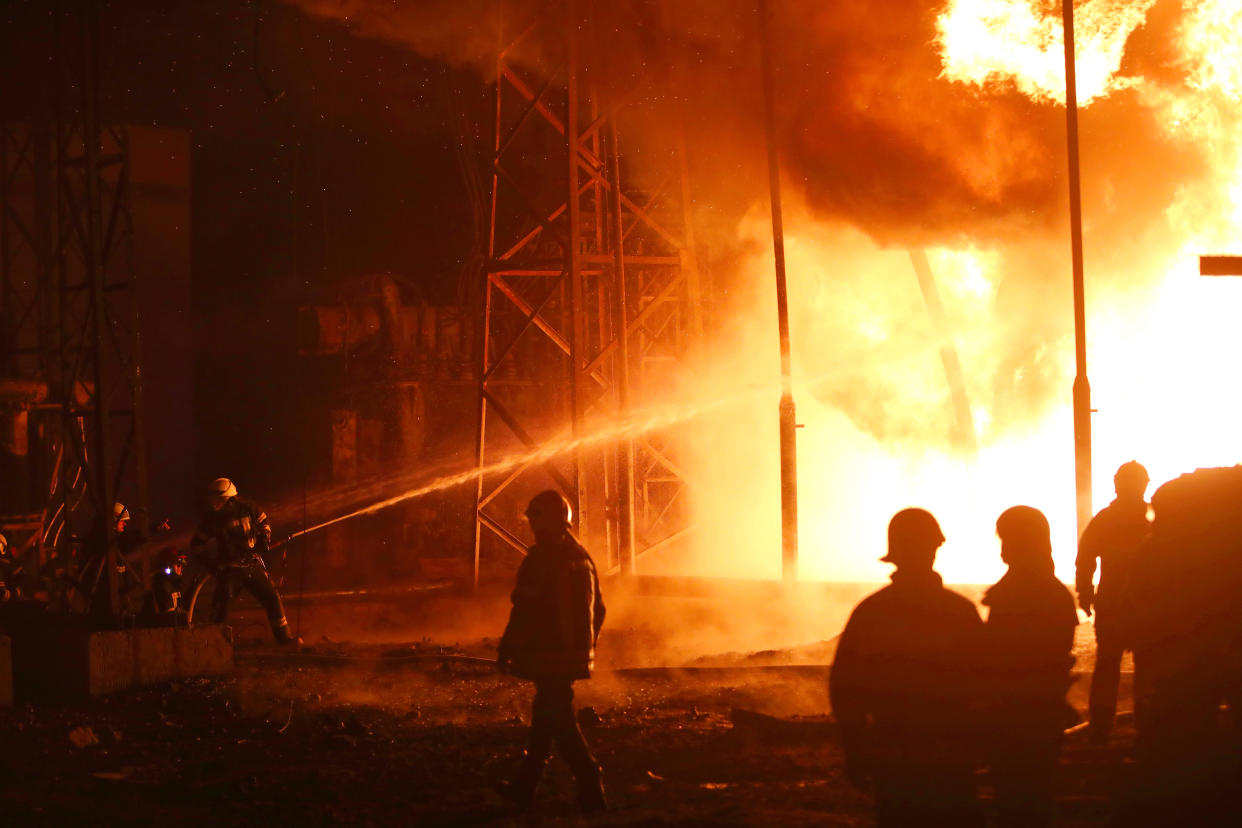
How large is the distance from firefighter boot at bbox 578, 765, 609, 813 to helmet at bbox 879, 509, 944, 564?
111 inches

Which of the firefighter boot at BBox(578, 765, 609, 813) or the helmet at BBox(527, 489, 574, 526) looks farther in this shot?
the firefighter boot at BBox(578, 765, 609, 813)

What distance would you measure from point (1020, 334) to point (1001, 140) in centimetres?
353

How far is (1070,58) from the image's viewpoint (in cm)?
1191

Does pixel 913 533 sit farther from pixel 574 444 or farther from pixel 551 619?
pixel 574 444

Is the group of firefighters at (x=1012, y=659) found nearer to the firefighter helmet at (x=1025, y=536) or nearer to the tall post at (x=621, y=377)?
the firefighter helmet at (x=1025, y=536)

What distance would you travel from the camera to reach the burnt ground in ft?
22.2

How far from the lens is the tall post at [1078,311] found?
1189cm

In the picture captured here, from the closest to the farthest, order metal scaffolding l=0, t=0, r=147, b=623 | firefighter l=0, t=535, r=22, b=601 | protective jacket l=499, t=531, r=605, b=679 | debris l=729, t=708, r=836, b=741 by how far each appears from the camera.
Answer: protective jacket l=499, t=531, r=605, b=679 < debris l=729, t=708, r=836, b=741 < metal scaffolding l=0, t=0, r=147, b=623 < firefighter l=0, t=535, r=22, b=601

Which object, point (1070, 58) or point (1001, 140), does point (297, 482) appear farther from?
point (1070, 58)

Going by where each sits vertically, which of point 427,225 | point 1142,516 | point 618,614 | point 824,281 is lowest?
point 618,614

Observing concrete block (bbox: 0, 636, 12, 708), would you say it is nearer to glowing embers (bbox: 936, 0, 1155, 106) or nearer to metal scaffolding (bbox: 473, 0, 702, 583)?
metal scaffolding (bbox: 473, 0, 702, 583)

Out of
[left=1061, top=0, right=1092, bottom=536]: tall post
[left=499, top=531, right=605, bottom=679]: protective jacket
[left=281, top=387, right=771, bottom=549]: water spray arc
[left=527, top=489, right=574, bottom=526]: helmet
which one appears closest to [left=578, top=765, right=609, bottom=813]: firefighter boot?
[left=499, top=531, right=605, bottom=679]: protective jacket

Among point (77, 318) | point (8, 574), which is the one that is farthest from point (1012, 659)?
point (8, 574)

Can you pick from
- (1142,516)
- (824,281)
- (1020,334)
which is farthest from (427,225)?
(1142,516)
